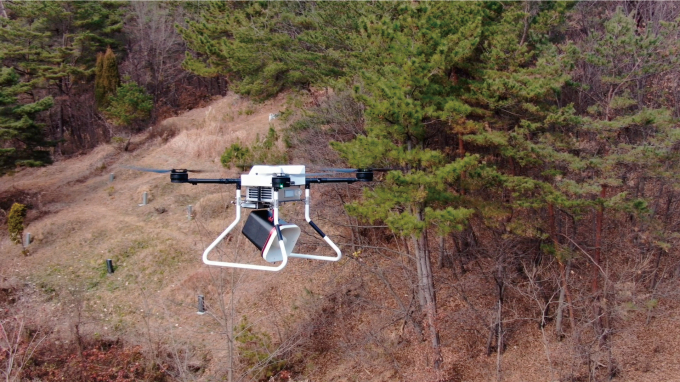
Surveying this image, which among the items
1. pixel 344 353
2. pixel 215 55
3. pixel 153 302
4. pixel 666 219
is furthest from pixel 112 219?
pixel 666 219

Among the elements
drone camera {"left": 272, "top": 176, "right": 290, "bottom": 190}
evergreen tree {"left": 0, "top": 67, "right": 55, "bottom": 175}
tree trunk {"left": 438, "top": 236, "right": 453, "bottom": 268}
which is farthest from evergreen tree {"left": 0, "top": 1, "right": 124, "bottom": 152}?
drone camera {"left": 272, "top": 176, "right": 290, "bottom": 190}

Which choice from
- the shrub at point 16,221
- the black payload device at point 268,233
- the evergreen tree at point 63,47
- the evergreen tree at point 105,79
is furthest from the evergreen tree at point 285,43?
the black payload device at point 268,233

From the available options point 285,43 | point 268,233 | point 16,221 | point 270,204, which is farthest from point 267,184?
point 16,221

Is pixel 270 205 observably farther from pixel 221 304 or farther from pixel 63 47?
pixel 63 47

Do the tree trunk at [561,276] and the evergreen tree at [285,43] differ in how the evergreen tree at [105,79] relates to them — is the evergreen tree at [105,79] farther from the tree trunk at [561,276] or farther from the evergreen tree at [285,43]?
the tree trunk at [561,276]

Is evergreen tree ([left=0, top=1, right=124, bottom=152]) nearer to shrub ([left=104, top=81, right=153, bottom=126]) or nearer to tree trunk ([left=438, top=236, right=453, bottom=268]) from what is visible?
shrub ([left=104, top=81, right=153, bottom=126])
